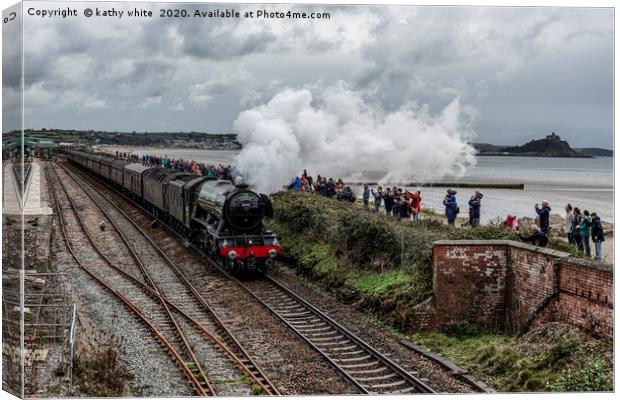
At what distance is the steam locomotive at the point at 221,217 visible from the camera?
66.9 ft

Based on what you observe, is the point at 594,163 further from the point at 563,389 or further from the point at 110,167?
the point at 110,167

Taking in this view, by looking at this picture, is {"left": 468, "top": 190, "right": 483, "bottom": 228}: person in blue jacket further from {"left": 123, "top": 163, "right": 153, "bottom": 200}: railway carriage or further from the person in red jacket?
{"left": 123, "top": 163, "right": 153, "bottom": 200}: railway carriage

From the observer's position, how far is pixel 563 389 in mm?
11422

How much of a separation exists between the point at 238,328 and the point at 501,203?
21.2 meters

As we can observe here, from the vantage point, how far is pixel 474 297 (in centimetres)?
1473

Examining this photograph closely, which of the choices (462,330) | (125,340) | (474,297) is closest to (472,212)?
(474,297)

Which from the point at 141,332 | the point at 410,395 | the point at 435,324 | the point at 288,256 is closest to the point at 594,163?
the point at 435,324

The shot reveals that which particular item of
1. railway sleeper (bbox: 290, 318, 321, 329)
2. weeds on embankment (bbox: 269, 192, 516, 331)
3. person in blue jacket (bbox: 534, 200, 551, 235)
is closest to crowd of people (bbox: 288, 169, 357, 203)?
weeds on embankment (bbox: 269, 192, 516, 331)

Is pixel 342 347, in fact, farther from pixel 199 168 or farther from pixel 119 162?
pixel 119 162

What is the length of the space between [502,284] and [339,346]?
3.56m

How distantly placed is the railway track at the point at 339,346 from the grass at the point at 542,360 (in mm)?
1344

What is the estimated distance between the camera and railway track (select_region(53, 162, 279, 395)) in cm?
1248

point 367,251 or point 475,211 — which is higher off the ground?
point 475,211

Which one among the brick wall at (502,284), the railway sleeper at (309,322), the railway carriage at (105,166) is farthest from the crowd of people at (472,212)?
the railway carriage at (105,166)
